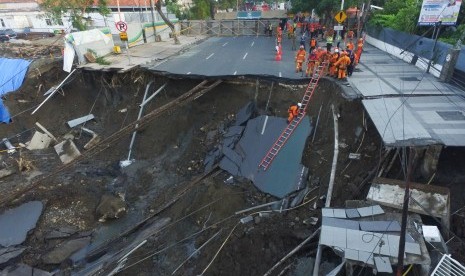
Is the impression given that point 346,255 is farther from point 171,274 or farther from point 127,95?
point 127,95

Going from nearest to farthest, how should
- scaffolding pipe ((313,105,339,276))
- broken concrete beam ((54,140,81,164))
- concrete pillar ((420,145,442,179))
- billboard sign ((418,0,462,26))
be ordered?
scaffolding pipe ((313,105,339,276))
concrete pillar ((420,145,442,179))
billboard sign ((418,0,462,26))
broken concrete beam ((54,140,81,164))

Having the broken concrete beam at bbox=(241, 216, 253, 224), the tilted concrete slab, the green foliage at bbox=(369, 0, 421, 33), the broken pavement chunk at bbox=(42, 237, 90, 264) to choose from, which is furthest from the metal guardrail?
the green foliage at bbox=(369, 0, 421, 33)

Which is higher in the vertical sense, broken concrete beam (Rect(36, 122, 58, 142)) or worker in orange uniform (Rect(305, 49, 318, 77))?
worker in orange uniform (Rect(305, 49, 318, 77))

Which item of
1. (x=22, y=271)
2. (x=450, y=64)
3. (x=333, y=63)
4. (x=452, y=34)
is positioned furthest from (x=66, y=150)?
(x=452, y=34)

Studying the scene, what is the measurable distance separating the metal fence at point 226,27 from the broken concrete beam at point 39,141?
21.2 metres

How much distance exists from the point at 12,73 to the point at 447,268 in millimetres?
23789

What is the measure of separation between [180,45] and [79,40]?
9357mm

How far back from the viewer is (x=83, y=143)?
55.2ft

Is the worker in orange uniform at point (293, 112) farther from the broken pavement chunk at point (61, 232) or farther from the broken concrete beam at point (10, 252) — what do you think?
the broken concrete beam at point (10, 252)

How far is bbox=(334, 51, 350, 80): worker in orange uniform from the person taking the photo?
13852mm

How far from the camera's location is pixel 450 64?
45.7 ft

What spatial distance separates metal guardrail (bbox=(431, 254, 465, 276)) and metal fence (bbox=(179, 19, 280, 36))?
3052 centimetres

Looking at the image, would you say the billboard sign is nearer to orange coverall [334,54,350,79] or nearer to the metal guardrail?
orange coverall [334,54,350,79]

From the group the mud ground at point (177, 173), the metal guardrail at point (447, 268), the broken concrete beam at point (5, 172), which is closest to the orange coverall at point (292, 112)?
the mud ground at point (177, 173)
